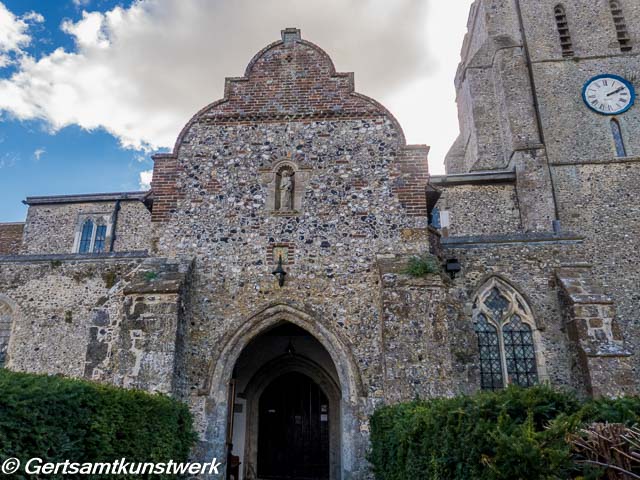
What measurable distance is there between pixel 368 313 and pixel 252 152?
4523 mm

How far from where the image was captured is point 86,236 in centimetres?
2034

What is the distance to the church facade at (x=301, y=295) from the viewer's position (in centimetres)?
928

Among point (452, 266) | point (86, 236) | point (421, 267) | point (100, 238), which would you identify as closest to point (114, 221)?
point (100, 238)

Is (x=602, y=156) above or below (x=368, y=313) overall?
above

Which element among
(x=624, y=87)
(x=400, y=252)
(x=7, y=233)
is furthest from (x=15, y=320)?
(x=624, y=87)

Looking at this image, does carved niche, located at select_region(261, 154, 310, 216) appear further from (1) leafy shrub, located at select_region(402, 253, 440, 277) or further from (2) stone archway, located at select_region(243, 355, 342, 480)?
(2) stone archway, located at select_region(243, 355, 342, 480)

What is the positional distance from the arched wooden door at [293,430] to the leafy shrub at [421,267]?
5353 mm

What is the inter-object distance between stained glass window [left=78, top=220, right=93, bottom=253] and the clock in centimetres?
2143

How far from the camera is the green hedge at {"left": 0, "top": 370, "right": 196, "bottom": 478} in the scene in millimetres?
4238

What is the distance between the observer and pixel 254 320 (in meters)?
9.92

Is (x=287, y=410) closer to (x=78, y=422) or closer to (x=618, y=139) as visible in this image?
(x=78, y=422)

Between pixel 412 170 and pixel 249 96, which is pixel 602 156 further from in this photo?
pixel 249 96

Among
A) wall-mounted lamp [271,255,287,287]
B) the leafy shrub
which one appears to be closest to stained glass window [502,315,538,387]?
the leafy shrub

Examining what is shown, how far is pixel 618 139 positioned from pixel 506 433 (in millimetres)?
20714
